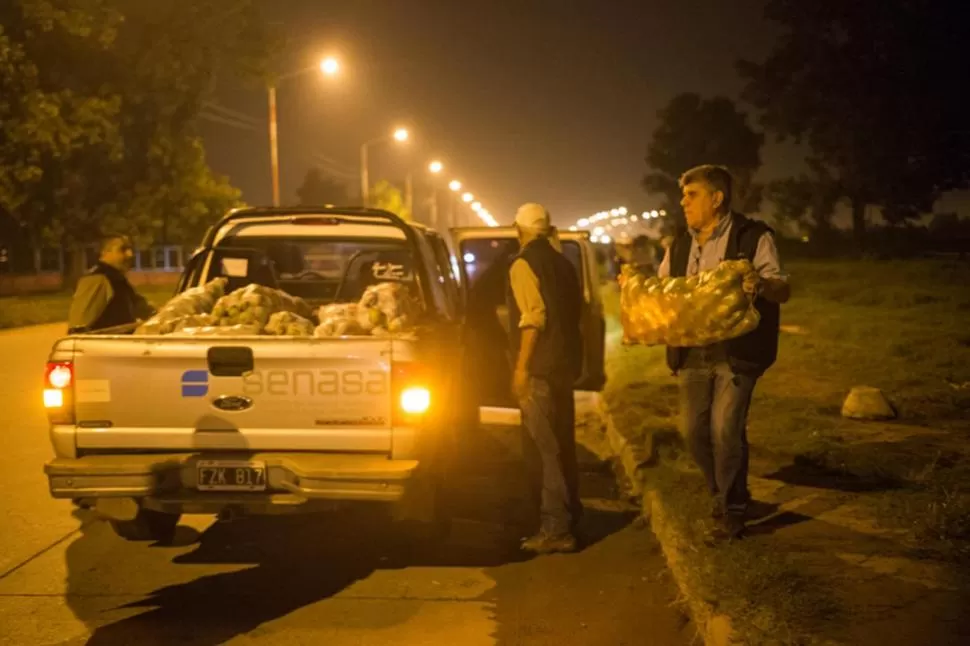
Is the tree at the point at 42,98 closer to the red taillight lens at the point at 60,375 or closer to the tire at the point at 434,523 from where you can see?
the red taillight lens at the point at 60,375

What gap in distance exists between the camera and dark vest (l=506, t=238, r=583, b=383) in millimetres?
6062

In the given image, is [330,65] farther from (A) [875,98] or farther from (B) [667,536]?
(B) [667,536]

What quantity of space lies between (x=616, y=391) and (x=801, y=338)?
477cm

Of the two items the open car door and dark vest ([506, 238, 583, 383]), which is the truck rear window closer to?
the open car door

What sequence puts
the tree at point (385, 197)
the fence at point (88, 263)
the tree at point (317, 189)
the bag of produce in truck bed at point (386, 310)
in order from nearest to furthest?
the bag of produce in truck bed at point (386, 310) → the fence at point (88, 263) → the tree at point (385, 197) → the tree at point (317, 189)

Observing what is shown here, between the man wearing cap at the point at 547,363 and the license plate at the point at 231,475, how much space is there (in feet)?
5.50

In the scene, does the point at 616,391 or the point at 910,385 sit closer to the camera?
the point at 910,385

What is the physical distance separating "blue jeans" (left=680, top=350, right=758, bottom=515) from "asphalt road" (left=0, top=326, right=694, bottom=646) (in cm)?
62

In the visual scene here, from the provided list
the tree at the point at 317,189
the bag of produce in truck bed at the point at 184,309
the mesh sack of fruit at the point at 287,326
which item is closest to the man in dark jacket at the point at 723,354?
the mesh sack of fruit at the point at 287,326

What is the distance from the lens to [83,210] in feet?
111

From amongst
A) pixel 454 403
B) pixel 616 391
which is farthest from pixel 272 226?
pixel 616 391

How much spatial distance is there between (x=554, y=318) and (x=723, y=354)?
1019 millimetres

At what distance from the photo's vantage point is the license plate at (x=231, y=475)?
520 cm

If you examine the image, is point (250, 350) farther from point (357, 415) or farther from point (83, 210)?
point (83, 210)
